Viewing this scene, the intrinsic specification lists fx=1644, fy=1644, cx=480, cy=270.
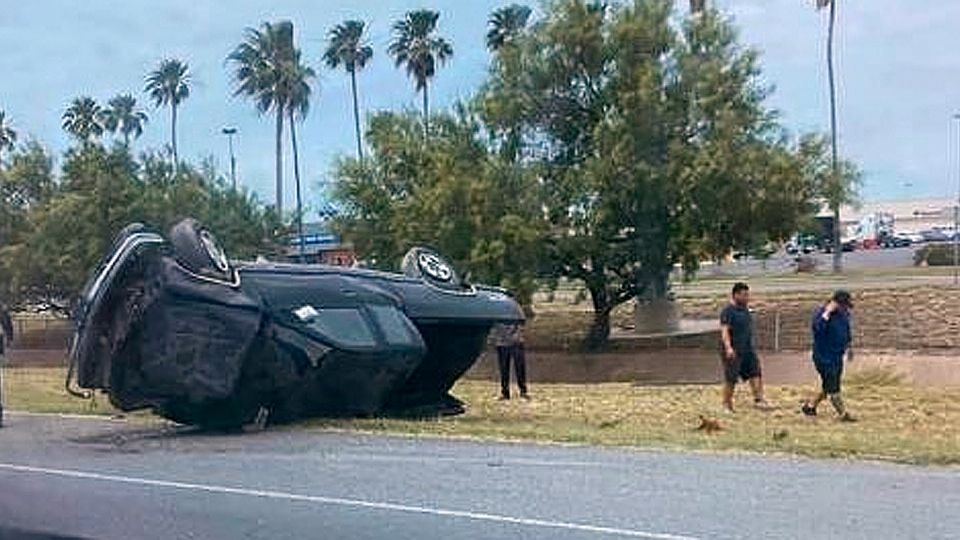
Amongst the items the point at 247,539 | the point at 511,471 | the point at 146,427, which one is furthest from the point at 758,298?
the point at 247,539

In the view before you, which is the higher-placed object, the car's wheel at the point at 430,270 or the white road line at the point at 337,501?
the car's wheel at the point at 430,270

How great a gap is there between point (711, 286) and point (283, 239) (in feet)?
58.4

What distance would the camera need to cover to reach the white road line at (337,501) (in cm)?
1027

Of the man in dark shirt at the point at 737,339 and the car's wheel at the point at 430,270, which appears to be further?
the car's wheel at the point at 430,270

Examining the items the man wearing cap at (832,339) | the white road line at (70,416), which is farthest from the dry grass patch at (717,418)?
the white road line at (70,416)

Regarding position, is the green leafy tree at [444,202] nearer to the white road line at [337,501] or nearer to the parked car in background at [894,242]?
the white road line at [337,501]

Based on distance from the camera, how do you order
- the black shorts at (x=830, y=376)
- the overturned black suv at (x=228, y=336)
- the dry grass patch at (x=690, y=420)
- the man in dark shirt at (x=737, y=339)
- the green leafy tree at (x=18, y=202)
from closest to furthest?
1. the dry grass patch at (x=690, y=420)
2. the overturned black suv at (x=228, y=336)
3. the black shorts at (x=830, y=376)
4. the man in dark shirt at (x=737, y=339)
5. the green leafy tree at (x=18, y=202)

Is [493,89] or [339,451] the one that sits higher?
[493,89]

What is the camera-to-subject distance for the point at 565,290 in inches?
1781

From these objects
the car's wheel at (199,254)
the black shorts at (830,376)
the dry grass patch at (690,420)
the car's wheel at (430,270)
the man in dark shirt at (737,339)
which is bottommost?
the dry grass patch at (690,420)

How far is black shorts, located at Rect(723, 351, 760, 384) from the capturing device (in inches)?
817

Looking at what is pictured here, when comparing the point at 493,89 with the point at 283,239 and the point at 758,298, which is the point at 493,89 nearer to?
the point at 758,298

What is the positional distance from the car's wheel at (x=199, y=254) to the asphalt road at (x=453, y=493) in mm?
2122

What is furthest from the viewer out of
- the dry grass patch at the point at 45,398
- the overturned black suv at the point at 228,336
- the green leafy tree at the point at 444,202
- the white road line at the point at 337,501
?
the green leafy tree at the point at 444,202
